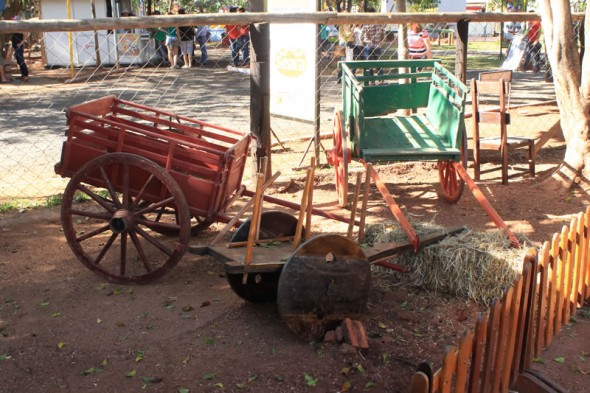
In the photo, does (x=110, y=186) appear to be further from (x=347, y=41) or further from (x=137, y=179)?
(x=347, y=41)

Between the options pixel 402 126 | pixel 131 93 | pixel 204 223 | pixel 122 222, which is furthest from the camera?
pixel 131 93

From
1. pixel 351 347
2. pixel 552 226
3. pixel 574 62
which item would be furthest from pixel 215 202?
pixel 574 62

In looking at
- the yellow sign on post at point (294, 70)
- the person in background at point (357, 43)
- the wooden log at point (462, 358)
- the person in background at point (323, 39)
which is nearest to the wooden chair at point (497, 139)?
the yellow sign on post at point (294, 70)

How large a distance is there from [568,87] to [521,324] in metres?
4.68

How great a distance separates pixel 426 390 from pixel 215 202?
9.45 feet

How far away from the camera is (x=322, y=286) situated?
4.19m

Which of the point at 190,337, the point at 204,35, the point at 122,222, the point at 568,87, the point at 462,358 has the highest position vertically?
the point at 568,87

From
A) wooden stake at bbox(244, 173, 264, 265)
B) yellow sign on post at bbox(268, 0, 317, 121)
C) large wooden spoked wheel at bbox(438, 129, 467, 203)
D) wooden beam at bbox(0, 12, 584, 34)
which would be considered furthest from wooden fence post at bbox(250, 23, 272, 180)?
wooden stake at bbox(244, 173, 264, 265)

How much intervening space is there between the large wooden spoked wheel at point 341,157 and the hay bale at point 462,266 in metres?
1.56

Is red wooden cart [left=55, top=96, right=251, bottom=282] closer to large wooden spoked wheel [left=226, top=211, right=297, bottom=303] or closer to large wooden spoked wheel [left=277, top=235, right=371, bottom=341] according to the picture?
large wooden spoked wheel [left=226, top=211, right=297, bottom=303]

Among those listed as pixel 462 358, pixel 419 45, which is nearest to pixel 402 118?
pixel 462 358

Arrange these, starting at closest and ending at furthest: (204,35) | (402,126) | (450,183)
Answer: (450,183)
(402,126)
(204,35)

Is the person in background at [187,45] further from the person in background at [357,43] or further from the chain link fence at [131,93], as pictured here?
the person in background at [357,43]

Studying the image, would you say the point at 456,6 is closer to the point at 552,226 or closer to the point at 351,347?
the point at 552,226
